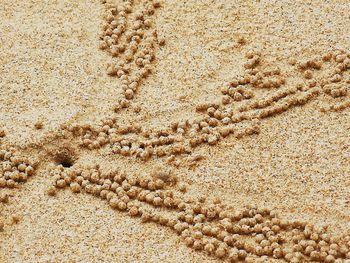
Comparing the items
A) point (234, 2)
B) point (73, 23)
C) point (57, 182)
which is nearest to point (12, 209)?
point (57, 182)

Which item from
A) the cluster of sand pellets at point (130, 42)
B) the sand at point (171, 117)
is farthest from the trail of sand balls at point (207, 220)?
the cluster of sand pellets at point (130, 42)

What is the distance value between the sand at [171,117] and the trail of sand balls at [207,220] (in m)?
0.03

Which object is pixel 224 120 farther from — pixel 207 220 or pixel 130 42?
pixel 130 42

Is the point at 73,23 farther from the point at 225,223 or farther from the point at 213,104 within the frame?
the point at 225,223

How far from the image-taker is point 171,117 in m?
3.04

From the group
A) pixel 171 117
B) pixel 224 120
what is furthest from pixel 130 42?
pixel 224 120

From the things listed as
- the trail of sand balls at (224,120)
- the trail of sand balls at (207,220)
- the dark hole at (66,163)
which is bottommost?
the dark hole at (66,163)

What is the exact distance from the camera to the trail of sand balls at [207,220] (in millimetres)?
2578

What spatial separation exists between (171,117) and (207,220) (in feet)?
1.69

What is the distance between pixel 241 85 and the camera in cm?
310

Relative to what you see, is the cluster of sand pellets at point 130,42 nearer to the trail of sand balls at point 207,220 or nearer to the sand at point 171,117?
the sand at point 171,117

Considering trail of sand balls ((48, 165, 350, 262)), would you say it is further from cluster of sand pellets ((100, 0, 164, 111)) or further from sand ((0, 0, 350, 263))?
cluster of sand pellets ((100, 0, 164, 111))

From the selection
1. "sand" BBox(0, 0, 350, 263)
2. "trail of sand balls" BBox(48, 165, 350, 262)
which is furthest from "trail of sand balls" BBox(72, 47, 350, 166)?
"trail of sand balls" BBox(48, 165, 350, 262)

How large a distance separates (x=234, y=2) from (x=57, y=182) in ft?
3.93
